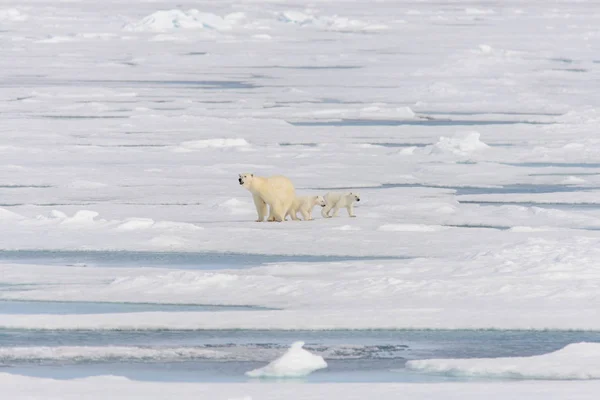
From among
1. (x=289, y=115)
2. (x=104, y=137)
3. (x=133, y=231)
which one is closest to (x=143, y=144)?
(x=104, y=137)

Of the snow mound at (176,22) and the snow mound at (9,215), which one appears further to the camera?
the snow mound at (176,22)

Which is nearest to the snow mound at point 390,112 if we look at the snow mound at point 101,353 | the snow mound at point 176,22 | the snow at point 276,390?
the snow mound at point 101,353

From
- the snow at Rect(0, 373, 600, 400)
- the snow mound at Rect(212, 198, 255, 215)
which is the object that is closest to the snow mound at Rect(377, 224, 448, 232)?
the snow mound at Rect(212, 198, 255, 215)

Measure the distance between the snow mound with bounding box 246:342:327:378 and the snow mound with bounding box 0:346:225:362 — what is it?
0.42 metres

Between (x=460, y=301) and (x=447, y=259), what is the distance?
107 cm

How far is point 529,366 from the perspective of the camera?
15.9 ft

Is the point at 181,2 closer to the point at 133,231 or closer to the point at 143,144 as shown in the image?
the point at 143,144

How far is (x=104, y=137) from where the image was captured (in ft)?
48.3

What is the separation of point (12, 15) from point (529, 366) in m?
43.3

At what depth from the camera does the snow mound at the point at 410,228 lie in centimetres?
836

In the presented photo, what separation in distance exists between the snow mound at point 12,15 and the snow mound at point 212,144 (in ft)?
108

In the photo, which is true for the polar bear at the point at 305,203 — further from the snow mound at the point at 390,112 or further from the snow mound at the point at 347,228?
the snow mound at the point at 390,112

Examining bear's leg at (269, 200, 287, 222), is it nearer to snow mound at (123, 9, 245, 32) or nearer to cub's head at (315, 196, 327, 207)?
cub's head at (315, 196, 327, 207)

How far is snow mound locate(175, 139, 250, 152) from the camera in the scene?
44.9 ft
